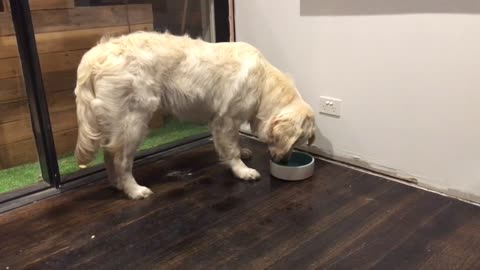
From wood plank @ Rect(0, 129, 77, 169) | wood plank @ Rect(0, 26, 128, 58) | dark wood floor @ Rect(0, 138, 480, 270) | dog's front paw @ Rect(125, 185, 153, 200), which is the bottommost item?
dark wood floor @ Rect(0, 138, 480, 270)

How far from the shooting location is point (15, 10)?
2.01m

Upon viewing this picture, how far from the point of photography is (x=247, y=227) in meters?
1.91

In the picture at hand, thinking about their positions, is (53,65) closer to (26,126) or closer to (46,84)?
(46,84)

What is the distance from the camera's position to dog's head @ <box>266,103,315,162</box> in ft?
7.44

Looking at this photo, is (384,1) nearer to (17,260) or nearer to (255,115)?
(255,115)

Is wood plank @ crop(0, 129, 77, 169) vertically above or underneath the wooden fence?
underneath

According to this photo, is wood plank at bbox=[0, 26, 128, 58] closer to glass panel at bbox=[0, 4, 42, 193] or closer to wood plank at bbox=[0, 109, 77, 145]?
glass panel at bbox=[0, 4, 42, 193]

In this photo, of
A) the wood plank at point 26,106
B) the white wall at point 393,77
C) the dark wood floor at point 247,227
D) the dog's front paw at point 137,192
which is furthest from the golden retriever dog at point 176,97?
the wood plank at point 26,106

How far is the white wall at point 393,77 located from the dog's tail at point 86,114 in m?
1.33

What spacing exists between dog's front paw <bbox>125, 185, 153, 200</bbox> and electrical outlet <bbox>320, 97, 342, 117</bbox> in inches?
48.2

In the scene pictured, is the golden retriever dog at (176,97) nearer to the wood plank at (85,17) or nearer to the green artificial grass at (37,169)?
the green artificial grass at (37,169)

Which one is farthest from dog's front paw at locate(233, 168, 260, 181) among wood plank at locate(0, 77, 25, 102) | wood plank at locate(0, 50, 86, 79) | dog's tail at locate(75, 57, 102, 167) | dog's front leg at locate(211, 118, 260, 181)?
wood plank at locate(0, 77, 25, 102)

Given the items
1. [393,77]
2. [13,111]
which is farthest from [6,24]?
[393,77]

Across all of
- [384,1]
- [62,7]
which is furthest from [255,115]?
[62,7]
